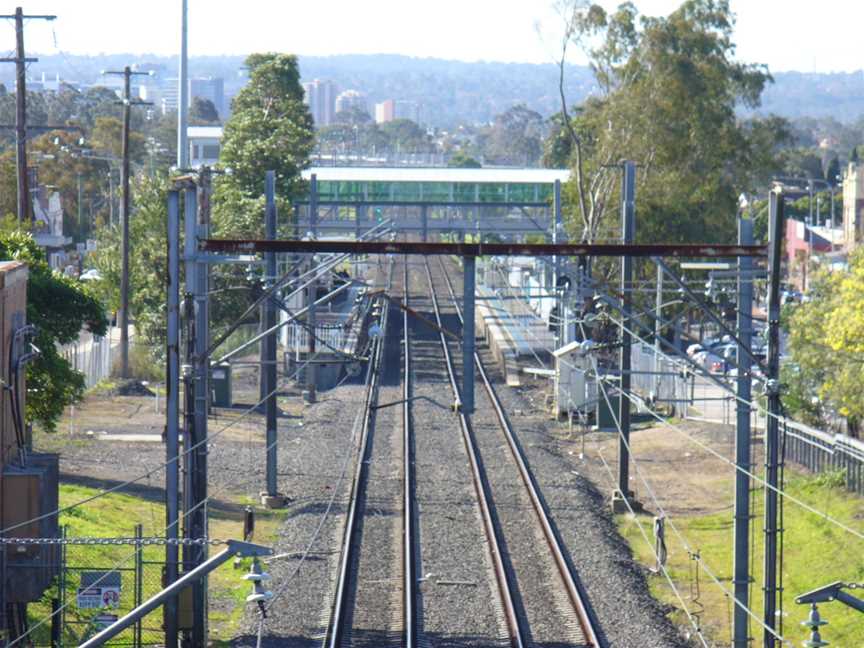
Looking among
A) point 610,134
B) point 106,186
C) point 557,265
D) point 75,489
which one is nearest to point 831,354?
point 75,489

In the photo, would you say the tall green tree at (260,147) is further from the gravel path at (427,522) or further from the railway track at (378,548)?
the railway track at (378,548)

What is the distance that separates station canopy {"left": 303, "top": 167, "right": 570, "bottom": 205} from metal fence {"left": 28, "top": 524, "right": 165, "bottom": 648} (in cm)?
3894

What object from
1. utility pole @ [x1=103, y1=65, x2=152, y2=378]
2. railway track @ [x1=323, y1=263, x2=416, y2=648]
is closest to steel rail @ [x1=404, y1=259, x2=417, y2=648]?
railway track @ [x1=323, y1=263, x2=416, y2=648]

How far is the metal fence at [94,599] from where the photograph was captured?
41.3ft

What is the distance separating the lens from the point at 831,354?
23969mm

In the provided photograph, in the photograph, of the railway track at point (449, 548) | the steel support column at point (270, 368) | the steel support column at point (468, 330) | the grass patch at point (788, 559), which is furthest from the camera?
the steel support column at point (270, 368)

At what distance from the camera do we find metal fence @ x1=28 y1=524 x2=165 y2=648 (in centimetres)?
1259

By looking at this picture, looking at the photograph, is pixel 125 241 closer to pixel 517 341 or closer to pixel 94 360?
pixel 94 360

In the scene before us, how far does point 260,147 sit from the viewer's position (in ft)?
133

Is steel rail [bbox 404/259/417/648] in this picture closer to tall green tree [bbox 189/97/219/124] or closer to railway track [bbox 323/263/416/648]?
railway track [bbox 323/263/416/648]

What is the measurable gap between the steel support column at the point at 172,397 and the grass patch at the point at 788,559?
4.96 metres

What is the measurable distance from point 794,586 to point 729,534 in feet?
7.66

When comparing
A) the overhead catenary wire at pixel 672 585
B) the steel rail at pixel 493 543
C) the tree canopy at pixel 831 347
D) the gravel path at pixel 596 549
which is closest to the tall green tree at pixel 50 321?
the steel rail at pixel 493 543

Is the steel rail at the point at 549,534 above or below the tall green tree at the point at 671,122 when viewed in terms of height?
below
